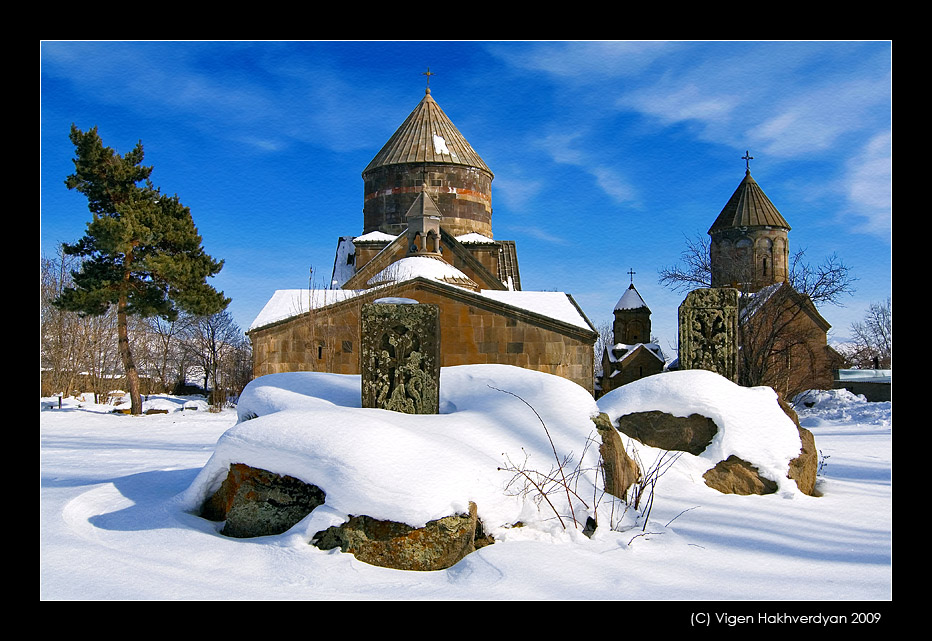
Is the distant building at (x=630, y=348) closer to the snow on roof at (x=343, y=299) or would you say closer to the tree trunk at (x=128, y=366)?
the snow on roof at (x=343, y=299)

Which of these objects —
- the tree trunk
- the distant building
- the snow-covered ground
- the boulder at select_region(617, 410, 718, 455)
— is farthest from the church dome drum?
the snow-covered ground

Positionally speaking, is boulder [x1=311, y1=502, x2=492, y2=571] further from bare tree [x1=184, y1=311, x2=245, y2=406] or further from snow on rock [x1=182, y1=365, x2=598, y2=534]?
bare tree [x1=184, y1=311, x2=245, y2=406]

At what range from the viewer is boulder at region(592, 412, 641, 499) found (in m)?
4.91

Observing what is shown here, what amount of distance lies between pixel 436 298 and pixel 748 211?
20.6 meters

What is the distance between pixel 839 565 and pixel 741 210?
27162 millimetres

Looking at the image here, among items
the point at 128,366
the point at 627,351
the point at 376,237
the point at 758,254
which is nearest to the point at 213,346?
the point at 128,366

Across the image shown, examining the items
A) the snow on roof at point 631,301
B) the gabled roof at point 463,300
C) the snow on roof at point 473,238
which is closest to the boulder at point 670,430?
the gabled roof at point 463,300

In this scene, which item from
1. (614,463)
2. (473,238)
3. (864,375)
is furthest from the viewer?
(864,375)

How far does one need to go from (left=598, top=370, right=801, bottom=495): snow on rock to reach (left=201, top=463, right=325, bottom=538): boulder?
3182mm

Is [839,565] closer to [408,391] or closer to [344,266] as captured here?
[408,391]

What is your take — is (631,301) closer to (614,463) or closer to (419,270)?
(419,270)

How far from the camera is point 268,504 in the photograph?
3.94 meters

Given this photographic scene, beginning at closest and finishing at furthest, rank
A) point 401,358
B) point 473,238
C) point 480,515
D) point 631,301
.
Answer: point 480,515, point 401,358, point 473,238, point 631,301

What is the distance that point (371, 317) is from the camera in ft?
17.8
